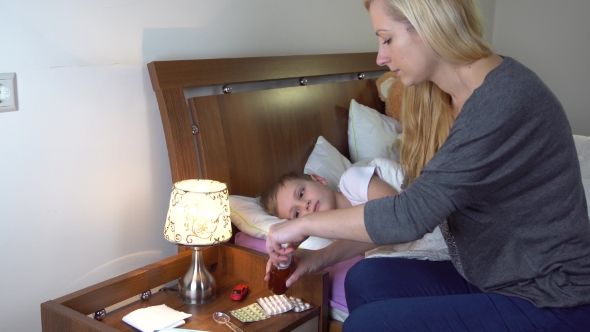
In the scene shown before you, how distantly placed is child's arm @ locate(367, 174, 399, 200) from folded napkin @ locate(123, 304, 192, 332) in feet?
2.05

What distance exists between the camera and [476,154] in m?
Answer: 1.16

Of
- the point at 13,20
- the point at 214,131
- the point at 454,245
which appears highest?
the point at 13,20

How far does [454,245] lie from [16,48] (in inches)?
48.1

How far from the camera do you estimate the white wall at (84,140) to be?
63.5 inches

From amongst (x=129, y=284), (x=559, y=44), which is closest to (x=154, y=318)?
(x=129, y=284)

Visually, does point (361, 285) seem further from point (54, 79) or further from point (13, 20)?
point (13, 20)

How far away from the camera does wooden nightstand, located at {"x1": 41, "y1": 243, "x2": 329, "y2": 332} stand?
1.47m

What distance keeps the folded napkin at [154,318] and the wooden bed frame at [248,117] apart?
0.35m

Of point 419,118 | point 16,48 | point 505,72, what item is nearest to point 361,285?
point 419,118

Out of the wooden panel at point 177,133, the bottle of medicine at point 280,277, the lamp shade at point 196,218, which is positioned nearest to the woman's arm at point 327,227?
the bottle of medicine at point 280,277

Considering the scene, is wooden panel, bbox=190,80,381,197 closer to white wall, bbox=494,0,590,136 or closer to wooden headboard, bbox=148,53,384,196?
wooden headboard, bbox=148,53,384,196

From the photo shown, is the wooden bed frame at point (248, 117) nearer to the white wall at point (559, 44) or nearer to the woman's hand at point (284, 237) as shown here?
the woman's hand at point (284, 237)

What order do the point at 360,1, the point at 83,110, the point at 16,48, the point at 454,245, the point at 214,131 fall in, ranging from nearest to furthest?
the point at 454,245 < the point at 16,48 < the point at 83,110 < the point at 214,131 < the point at 360,1

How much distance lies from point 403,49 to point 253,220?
785 millimetres
